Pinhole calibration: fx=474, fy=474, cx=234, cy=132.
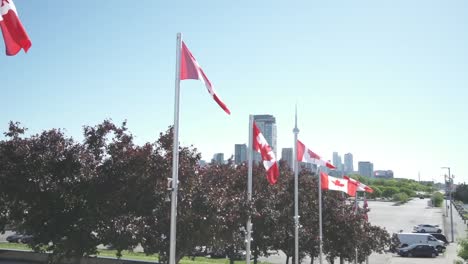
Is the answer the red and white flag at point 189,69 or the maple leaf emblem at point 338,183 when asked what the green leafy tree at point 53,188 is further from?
the maple leaf emblem at point 338,183

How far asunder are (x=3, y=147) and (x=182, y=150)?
6.36 meters

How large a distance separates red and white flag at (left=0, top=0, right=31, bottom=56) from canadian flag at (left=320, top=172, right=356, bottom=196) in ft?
54.8

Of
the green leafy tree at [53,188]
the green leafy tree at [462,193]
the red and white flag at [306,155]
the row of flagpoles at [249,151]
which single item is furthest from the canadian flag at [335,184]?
the green leafy tree at [462,193]

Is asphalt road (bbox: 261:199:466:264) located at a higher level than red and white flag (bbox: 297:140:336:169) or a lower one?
lower

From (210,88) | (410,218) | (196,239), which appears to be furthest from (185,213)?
(410,218)

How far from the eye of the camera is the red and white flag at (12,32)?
823 cm

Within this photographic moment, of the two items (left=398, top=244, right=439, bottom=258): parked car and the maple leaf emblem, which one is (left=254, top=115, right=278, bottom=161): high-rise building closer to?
the maple leaf emblem

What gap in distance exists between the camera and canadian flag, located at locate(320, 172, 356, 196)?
74.4ft

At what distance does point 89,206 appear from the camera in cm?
1554

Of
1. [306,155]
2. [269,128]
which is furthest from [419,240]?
[306,155]

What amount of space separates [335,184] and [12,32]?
1814 cm

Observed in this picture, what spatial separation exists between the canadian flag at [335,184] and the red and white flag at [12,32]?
16.7 m

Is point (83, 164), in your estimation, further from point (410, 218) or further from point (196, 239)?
point (410, 218)

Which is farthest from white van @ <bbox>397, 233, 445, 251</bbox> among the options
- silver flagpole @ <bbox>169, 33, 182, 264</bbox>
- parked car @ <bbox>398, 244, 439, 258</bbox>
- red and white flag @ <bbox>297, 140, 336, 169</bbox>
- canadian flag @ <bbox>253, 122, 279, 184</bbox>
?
silver flagpole @ <bbox>169, 33, 182, 264</bbox>
